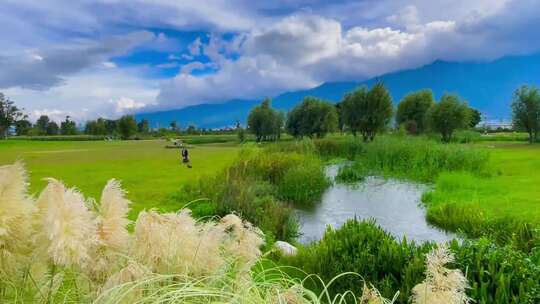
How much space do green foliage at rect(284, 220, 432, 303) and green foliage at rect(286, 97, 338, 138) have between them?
4848 centimetres

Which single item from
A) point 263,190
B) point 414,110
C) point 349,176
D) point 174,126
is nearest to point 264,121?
point 414,110

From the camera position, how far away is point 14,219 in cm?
141

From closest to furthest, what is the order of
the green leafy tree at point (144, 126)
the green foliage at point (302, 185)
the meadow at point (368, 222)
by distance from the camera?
the meadow at point (368, 222), the green foliage at point (302, 185), the green leafy tree at point (144, 126)

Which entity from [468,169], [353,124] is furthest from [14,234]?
[353,124]

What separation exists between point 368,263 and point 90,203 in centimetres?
379

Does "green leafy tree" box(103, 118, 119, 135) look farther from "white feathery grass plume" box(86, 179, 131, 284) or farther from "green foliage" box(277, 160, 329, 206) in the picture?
"white feathery grass plume" box(86, 179, 131, 284)

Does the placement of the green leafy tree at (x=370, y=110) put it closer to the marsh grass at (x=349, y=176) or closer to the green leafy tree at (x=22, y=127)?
the marsh grass at (x=349, y=176)

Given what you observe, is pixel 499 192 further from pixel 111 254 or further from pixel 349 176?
pixel 111 254

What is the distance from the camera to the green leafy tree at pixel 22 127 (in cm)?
6806

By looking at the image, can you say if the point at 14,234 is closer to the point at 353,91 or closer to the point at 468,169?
the point at 468,169

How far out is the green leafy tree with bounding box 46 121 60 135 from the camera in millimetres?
89144

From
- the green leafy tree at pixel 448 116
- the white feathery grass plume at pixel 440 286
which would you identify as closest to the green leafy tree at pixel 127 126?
the green leafy tree at pixel 448 116

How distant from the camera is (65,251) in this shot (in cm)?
130

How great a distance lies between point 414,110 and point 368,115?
1191 centimetres
